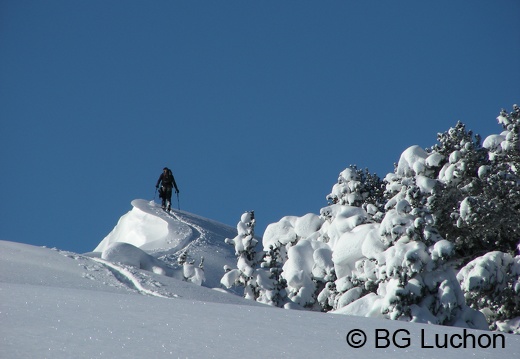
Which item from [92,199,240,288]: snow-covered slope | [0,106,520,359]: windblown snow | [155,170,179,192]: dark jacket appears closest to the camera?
[0,106,520,359]: windblown snow

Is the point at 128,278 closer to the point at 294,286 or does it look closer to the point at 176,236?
the point at 294,286

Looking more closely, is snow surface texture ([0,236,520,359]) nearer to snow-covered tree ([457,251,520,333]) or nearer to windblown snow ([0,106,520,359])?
windblown snow ([0,106,520,359])

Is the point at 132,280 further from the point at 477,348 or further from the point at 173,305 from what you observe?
the point at 477,348

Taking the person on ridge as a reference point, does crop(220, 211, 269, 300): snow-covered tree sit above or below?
below

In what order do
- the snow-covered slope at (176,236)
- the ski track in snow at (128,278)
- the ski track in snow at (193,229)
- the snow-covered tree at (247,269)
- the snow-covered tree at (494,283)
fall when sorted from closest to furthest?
1. the ski track in snow at (128,278)
2. the snow-covered tree at (494,283)
3. the snow-covered tree at (247,269)
4. the snow-covered slope at (176,236)
5. the ski track in snow at (193,229)

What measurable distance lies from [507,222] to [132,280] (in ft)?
40.7

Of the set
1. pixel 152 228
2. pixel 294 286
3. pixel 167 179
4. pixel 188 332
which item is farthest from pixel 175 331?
pixel 152 228

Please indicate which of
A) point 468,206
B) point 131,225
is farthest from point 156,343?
point 131,225

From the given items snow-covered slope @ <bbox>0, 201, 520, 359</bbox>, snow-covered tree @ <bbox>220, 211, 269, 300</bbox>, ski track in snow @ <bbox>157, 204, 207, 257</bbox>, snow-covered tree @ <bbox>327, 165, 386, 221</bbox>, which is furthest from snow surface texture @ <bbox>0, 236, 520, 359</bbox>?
ski track in snow @ <bbox>157, 204, 207, 257</bbox>

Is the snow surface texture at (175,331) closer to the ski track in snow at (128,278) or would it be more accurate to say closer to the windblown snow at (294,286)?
the windblown snow at (294,286)

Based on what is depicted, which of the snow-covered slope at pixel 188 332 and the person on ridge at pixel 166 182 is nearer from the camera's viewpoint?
the snow-covered slope at pixel 188 332

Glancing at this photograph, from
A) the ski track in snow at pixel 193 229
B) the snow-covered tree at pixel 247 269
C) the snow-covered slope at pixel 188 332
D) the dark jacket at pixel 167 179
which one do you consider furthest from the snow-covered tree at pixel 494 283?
the dark jacket at pixel 167 179

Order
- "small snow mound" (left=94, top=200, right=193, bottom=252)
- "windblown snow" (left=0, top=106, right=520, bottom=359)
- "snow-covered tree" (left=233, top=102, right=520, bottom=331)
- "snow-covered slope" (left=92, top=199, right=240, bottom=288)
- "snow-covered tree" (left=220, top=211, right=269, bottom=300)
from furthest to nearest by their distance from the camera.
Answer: "small snow mound" (left=94, top=200, right=193, bottom=252) < "snow-covered slope" (left=92, top=199, right=240, bottom=288) < "snow-covered tree" (left=220, top=211, right=269, bottom=300) < "snow-covered tree" (left=233, top=102, right=520, bottom=331) < "windblown snow" (left=0, top=106, right=520, bottom=359)

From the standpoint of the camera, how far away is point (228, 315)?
6.37 metres
